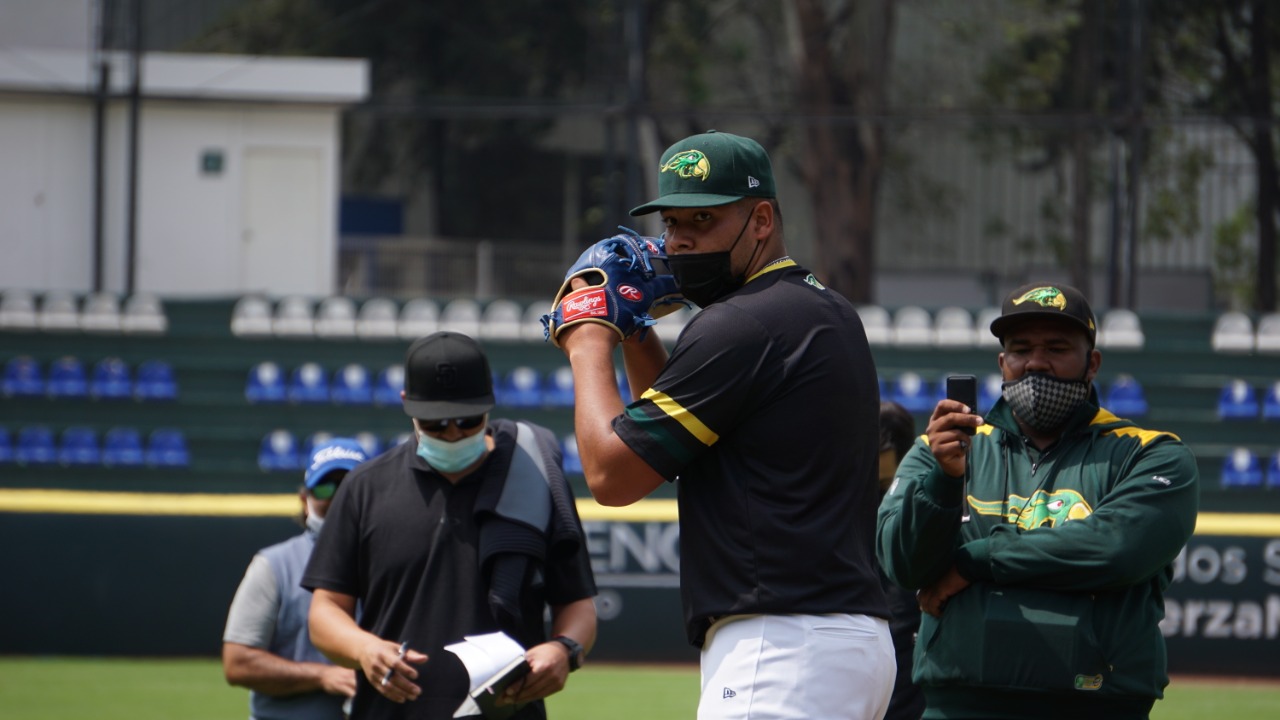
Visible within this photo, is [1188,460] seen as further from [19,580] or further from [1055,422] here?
[19,580]

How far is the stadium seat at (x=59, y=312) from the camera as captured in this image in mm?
13836

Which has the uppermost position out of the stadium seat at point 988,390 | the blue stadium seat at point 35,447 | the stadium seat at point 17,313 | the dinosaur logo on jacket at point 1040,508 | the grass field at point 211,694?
the stadium seat at point 17,313

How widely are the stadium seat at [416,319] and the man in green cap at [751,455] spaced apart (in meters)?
11.0

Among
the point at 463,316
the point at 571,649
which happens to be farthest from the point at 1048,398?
the point at 463,316

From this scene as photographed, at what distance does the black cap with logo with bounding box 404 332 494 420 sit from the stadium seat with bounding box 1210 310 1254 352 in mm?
11079

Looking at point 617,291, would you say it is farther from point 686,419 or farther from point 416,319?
point 416,319

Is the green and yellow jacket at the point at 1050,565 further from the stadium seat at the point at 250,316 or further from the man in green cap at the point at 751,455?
the stadium seat at the point at 250,316

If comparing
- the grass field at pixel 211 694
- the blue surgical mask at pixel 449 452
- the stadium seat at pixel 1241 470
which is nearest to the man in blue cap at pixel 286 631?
the blue surgical mask at pixel 449 452

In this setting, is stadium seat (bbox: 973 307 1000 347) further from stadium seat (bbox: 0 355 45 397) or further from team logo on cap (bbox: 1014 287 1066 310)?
team logo on cap (bbox: 1014 287 1066 310)

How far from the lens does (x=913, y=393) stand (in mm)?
13734

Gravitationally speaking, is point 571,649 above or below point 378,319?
below

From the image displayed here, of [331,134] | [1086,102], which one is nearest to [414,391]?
[331,134]

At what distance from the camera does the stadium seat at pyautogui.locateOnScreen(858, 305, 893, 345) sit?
14.0 meters

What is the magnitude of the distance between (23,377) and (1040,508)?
11893mm
